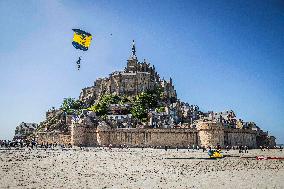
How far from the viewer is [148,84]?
307 feet

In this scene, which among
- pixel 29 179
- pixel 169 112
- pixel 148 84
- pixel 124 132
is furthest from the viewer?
pixel 148 84

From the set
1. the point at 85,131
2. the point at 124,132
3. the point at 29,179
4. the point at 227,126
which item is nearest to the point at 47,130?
the point at 85,131

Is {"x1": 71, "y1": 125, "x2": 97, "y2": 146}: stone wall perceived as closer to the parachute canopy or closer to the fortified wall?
the fortified wall

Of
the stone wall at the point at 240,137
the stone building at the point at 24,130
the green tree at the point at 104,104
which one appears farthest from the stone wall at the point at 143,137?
the stone building at the point at 24,130

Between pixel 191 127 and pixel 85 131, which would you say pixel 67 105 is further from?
pixel 191 127

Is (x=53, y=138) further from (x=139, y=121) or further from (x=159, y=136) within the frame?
(x=159, y=136)

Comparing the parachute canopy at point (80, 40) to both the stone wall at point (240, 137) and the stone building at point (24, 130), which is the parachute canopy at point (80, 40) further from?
the stone building at point (24, 130)

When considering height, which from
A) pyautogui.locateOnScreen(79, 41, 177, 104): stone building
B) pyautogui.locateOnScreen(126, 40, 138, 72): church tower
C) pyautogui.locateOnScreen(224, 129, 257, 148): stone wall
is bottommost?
pyautogui.locateOnScreen(224, 129, 257, 148): stone wall

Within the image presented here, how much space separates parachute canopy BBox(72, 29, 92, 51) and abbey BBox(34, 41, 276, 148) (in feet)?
115

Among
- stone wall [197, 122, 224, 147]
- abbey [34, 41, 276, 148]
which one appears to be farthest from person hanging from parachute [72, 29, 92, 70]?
stone wall [197, 122, 224, 147]

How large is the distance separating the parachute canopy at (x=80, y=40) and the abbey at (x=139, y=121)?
35.2m

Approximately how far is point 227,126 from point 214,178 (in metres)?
47.0

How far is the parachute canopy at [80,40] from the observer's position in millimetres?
33250

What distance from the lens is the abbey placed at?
6562 centimetres
